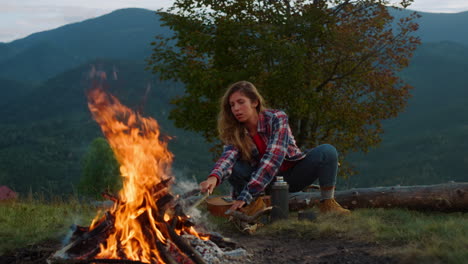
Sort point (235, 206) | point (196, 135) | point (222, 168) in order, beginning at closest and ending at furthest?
point (222, 168)
point (235, 206)
point (196, 135)

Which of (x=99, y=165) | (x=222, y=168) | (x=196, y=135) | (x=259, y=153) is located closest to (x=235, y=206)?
(x=222, y=168)

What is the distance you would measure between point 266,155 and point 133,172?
5.50 ft

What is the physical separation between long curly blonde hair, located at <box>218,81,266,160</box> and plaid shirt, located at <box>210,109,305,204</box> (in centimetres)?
8

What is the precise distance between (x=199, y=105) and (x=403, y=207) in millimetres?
6740

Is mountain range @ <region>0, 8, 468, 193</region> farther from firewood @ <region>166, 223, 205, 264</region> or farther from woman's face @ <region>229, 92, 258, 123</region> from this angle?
firewood @ <region>166, 223, 205, 264</region>

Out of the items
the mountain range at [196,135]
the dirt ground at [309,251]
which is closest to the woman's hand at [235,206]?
the dirt ground at [309,251]

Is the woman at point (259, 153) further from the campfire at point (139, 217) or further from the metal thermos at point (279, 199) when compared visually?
the campfire at point (139, 217)

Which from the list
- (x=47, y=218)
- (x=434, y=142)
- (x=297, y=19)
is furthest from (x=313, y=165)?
(x=434, y=142)

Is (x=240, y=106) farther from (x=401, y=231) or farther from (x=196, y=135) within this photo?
(x=196, y=135)

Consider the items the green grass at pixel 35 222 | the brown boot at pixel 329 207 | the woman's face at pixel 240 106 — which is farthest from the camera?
the brown boot at pixel 329 207

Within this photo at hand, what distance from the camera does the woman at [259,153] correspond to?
4.89 m

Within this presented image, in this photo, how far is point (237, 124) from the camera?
5199 millimetres

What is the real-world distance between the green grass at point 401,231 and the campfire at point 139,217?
1.15 m

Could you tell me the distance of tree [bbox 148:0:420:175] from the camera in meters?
11.3
